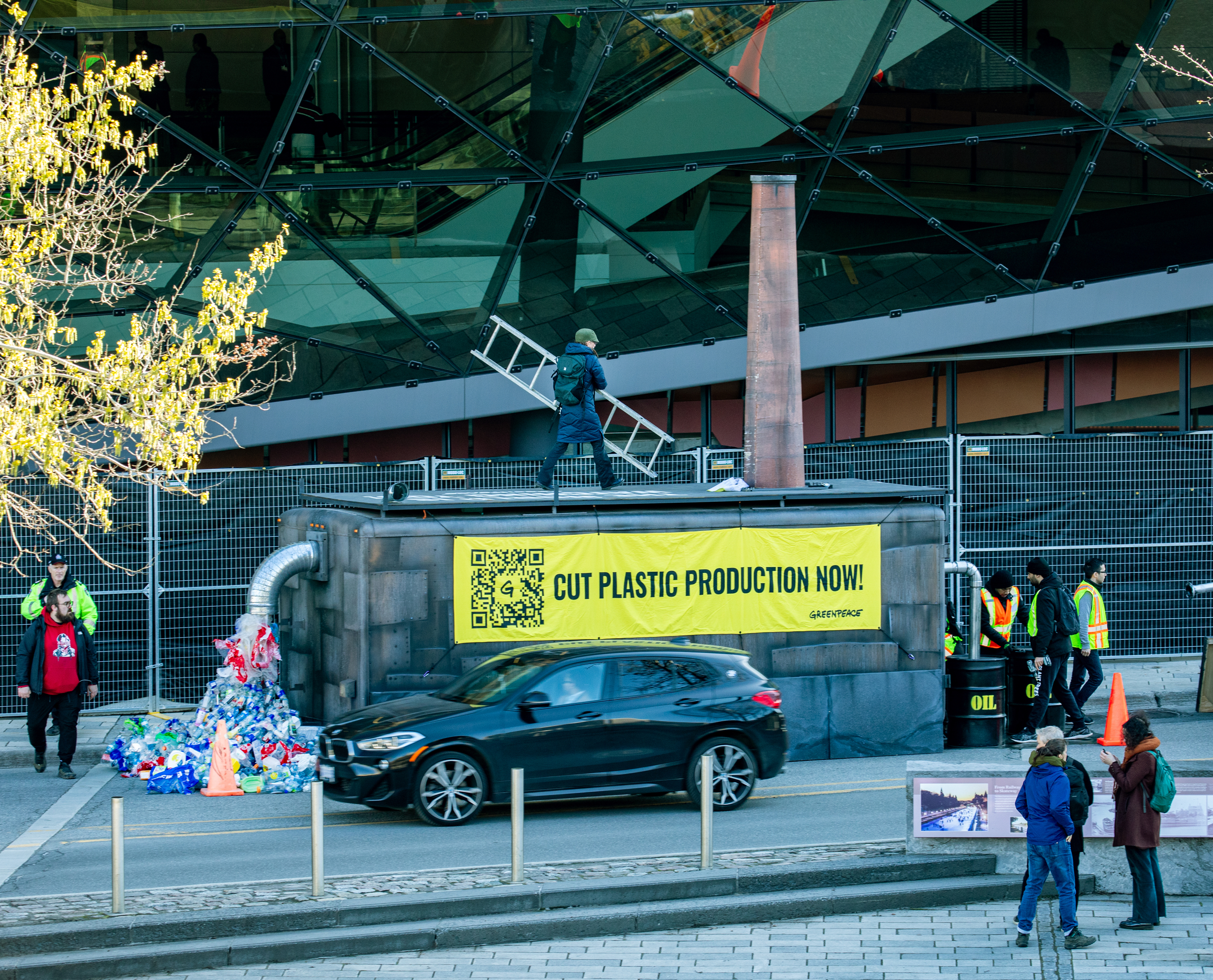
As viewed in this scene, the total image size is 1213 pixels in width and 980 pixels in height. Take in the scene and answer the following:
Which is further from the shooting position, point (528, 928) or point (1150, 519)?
point (1150, 519)

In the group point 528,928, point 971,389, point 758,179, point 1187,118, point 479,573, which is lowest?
point 528,928

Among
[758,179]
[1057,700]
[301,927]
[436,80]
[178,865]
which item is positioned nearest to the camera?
[301,927]

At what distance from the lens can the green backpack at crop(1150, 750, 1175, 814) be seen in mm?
9547

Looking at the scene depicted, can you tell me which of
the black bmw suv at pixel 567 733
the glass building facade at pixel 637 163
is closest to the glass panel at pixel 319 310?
the glass building facade at pixel 637 163

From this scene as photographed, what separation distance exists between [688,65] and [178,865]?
49.7 ft

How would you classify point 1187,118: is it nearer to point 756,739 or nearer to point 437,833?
point 756,739

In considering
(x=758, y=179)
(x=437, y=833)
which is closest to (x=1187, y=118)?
(x=758, y=179)

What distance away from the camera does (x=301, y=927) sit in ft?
30.9

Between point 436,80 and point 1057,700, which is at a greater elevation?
point 436,80

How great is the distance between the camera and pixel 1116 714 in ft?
50.4

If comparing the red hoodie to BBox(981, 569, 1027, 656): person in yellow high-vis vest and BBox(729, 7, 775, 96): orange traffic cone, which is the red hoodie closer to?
BBox(981, 569, 1027, 656): person in yellow high-vis vest

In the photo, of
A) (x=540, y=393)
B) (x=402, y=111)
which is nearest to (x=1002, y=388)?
(x=540, y=393)

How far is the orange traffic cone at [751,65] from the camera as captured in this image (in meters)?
22.5

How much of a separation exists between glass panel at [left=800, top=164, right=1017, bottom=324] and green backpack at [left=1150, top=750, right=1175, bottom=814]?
47.0ft
